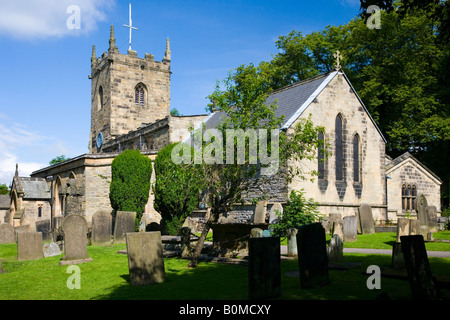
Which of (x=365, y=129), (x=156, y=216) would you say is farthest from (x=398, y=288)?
(x=156, y=216)

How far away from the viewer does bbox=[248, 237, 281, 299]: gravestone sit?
7.23 m

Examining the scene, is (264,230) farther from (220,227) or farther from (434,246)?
(434,246)

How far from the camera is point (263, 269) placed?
7320 millimetres

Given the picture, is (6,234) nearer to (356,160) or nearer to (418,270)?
(356,160)

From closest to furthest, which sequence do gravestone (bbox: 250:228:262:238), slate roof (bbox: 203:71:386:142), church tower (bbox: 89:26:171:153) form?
gravestone (bbox: 250:228:262:238) < slate roof (bbox: 203:71:386:142) < church tower (bbox: 89:26:171:153)

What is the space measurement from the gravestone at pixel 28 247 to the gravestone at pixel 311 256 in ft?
33.8

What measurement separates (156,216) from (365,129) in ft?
45.3

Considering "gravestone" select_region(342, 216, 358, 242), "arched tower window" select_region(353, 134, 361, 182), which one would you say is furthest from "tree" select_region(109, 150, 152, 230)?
"arched tower window" select_region(353, 134, 361, 182)

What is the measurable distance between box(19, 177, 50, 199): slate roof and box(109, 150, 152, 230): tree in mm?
10223

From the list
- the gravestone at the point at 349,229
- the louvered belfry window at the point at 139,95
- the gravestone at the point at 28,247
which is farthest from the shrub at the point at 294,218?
the louvered belfry window at the point at 139,95

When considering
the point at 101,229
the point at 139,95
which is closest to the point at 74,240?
the point at 101,229

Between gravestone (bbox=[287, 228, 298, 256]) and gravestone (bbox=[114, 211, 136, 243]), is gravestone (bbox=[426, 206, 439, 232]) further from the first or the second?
gravestone (bbox=[114, 211, 136, 243])

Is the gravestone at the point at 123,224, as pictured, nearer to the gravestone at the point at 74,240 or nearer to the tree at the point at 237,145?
the gravestone at the point at 74,240

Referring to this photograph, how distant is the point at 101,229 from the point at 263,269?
40.2 feet
